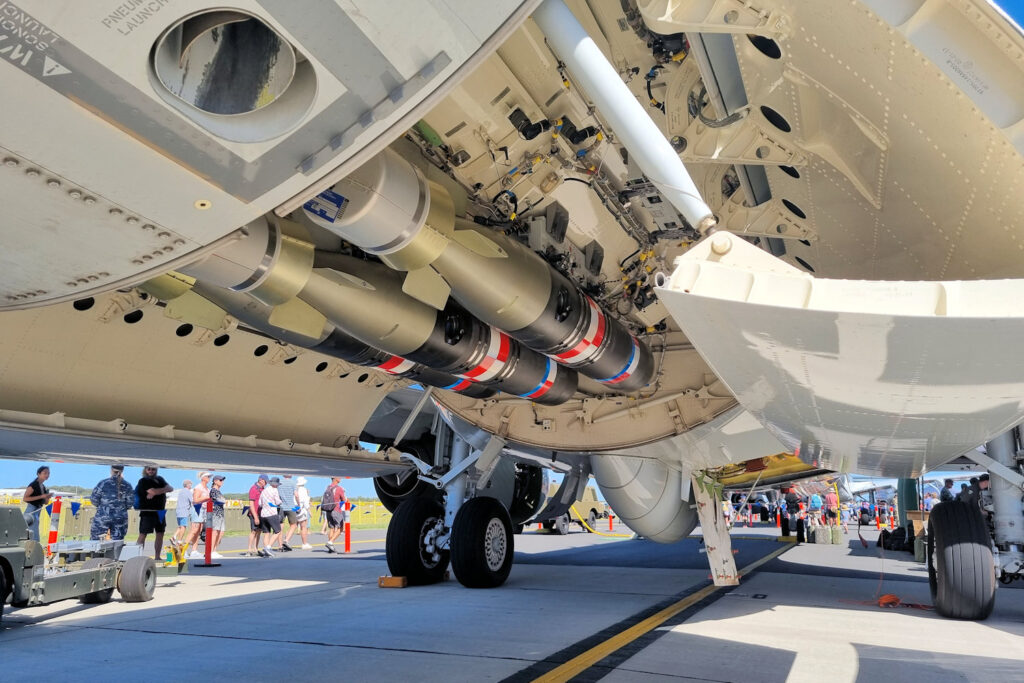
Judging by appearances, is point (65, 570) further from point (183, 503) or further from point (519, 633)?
point (183, 503)

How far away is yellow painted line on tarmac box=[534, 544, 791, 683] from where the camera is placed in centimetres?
416

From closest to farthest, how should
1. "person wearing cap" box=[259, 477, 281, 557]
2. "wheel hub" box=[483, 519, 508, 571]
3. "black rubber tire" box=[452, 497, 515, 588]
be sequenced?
1. "black rubber tire" box=[452, 497, 515, 588]
2. "wheel hub" box=[483, 519, 508, 571]
3. "person wearing cap" box=[259, 477, 281, 557]

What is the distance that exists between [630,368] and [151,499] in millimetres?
6786

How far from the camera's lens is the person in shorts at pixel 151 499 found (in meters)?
9.10

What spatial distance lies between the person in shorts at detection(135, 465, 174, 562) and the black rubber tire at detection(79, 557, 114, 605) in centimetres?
196

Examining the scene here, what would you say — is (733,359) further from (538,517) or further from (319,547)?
(319,547)

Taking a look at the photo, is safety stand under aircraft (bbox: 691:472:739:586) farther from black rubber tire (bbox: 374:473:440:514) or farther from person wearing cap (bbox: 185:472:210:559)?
person wearing cap (bbox: 185:472:210:559)

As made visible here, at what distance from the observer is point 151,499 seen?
9.21 m

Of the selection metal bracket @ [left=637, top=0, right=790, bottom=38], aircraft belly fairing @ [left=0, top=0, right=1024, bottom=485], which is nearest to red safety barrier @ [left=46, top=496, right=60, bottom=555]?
aircraft belly fairing @ [left=0, top=0, right=1024, bottom=485]

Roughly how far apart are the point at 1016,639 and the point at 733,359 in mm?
4315

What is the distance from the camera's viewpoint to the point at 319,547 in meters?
15.7

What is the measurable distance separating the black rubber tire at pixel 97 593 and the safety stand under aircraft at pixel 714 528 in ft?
20.4

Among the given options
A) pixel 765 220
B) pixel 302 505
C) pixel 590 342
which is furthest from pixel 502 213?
pixel 302 505

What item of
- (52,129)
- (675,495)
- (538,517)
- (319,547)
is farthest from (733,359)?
(319,547)
